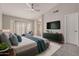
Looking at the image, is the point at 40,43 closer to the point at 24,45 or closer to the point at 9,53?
the point at 24,45

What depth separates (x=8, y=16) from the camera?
2279 millimetres

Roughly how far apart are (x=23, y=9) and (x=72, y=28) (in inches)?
49.6

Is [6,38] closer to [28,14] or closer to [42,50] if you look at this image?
[28,14]

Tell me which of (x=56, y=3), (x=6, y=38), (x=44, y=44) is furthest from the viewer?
(x=44, y=44)

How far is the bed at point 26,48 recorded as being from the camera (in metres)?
2.16

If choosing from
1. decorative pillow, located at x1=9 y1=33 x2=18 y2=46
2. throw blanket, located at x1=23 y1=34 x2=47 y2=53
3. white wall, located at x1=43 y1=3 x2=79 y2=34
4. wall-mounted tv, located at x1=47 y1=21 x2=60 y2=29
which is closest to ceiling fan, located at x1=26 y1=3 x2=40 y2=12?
white wall, located at x1=43 y1=3 x2=79 y2=34

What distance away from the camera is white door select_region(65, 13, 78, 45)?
2.46m

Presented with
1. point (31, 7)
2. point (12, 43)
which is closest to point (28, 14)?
point (31, 7)

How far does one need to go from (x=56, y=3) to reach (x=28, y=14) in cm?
69

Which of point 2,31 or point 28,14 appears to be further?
point 28,14

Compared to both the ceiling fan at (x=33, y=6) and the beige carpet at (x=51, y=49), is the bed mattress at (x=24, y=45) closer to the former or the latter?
the beige carpet at (x=51, y=49)

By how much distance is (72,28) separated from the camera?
2.50 m

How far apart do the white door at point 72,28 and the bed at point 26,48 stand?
850 millimetres

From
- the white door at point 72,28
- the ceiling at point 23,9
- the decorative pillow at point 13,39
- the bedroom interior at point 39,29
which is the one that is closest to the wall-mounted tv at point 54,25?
the bedroom interior at point 39,29
